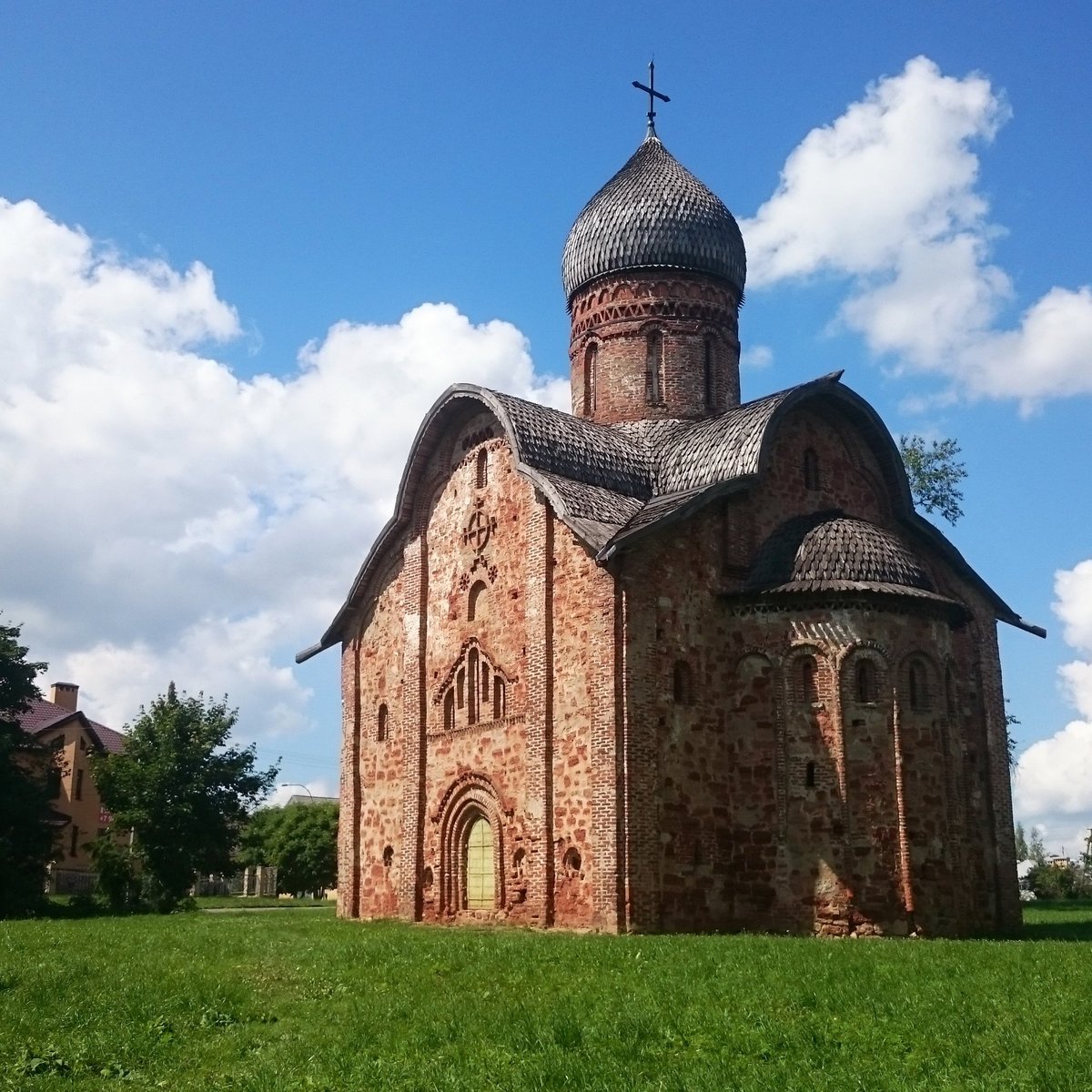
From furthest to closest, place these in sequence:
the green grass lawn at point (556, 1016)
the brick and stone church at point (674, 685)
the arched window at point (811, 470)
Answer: the arched window at point (811, 470) → the brick and stone church at point (674, 685) → the green grass lawn at point (556, 1016)

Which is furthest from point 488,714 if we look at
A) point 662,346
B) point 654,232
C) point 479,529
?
point 654,232

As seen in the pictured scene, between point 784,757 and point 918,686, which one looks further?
point 918,686

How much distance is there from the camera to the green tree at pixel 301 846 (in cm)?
3803

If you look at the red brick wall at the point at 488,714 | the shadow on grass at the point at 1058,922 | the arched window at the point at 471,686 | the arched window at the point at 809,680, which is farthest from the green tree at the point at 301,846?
the arched window at the point at 809,680

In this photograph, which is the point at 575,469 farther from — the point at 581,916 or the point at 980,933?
the point at 980,933

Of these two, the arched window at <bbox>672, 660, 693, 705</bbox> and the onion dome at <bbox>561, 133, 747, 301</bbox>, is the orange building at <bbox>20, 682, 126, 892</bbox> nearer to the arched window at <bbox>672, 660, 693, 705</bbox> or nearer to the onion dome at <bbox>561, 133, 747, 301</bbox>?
the onion dome at <bbox>561, 133, 747, 301</bbox>

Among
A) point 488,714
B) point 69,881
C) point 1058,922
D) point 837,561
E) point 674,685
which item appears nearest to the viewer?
point 674,685

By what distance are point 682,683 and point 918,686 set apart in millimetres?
2953

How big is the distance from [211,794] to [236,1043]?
1543cm

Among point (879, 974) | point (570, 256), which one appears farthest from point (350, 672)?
point (879, 974)

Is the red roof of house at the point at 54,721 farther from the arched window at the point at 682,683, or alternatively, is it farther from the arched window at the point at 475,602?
the arched window at the point at 682,683

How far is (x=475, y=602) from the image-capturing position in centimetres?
1770

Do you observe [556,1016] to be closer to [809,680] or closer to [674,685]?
[674,685]

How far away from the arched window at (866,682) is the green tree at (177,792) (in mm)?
12198
